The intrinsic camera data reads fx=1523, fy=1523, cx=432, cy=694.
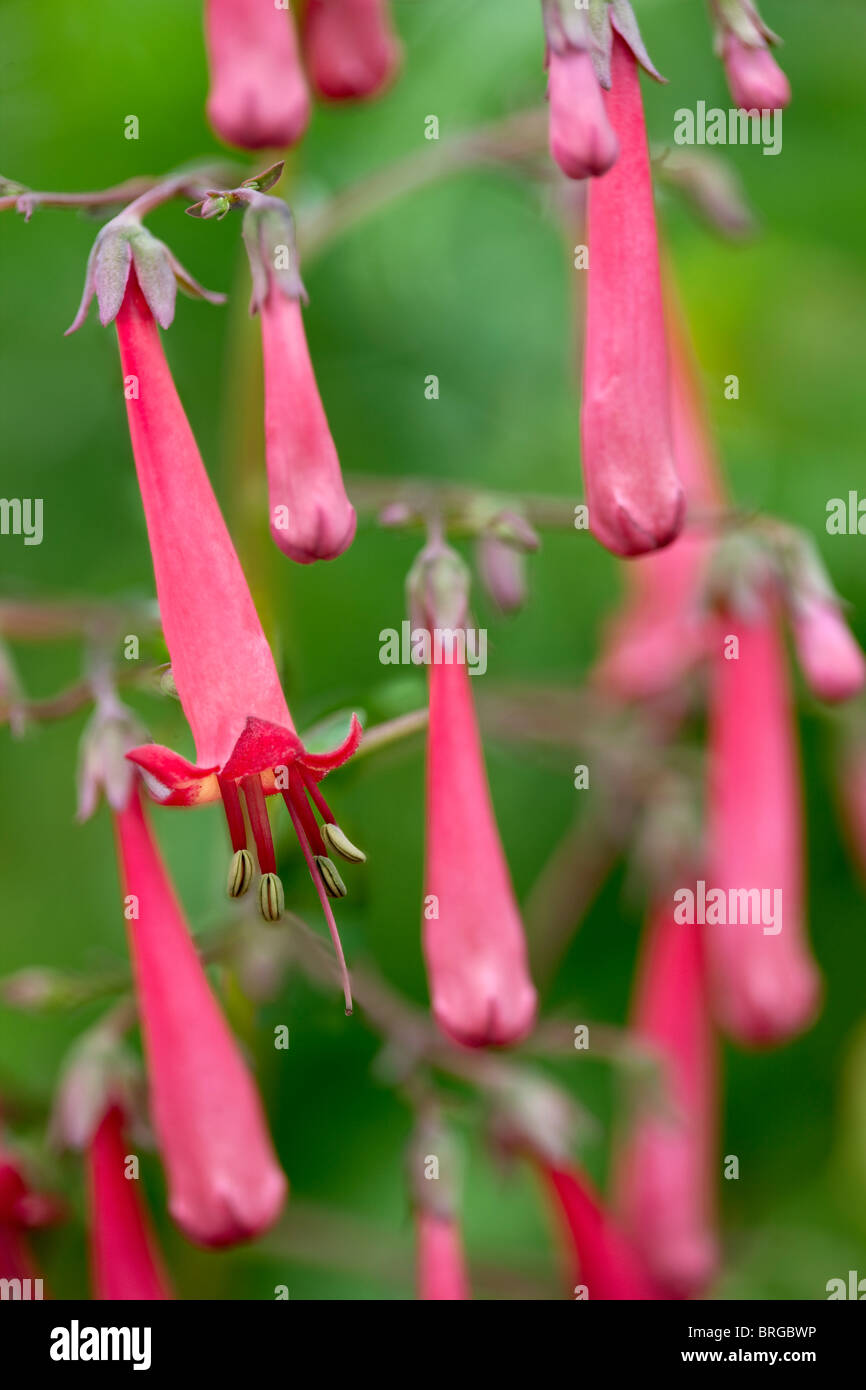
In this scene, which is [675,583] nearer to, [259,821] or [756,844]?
[756,844]

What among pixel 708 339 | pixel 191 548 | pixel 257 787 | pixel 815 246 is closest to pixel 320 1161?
pixel 257 787

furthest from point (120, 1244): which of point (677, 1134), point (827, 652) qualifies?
point (827, 652)

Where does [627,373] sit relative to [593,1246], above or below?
above

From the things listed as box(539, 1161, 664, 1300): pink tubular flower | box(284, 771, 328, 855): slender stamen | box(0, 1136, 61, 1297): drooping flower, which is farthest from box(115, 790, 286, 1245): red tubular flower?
box(539, 1161, 664, 1300): pink tubular flower

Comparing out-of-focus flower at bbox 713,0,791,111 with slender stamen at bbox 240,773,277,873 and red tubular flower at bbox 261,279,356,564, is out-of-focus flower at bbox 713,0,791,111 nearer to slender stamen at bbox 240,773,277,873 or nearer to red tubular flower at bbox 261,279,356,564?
red tubular flower at bbox 261,279,356,564

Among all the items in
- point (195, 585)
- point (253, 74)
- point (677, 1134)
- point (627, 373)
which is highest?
point (253, 74)

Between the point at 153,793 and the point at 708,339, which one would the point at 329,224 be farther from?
the point at 708,339

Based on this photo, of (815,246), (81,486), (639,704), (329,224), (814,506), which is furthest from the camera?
(815,246)
